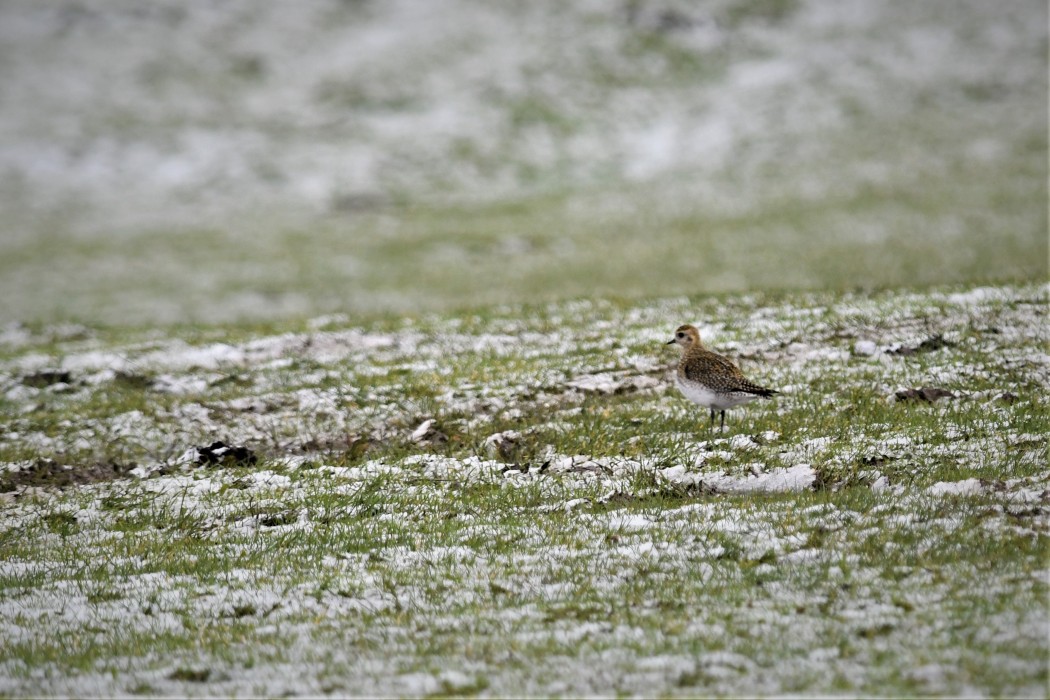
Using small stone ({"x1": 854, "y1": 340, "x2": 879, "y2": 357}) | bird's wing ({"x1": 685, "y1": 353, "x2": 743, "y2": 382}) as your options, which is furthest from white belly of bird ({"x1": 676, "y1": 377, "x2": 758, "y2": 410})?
small stone ({"x1": 854, "y1": 340, "x2": 879, "y2": 357})

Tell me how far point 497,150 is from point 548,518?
175 ft

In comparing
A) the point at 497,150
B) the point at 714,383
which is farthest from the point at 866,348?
the point at 497,150

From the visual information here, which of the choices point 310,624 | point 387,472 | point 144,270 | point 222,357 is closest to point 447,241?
point 144,270

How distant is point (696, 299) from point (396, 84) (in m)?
50.6

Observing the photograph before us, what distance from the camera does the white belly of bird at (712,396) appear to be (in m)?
14.0

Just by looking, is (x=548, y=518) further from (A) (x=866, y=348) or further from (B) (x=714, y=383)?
(A) (x=866, y=348)

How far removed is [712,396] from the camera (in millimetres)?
14055

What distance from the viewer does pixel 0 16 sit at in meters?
78.2

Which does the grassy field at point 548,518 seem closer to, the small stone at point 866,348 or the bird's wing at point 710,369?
the small stone at point 866,348

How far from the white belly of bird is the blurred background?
20649 mm

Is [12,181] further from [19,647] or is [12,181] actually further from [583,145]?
[19,647]

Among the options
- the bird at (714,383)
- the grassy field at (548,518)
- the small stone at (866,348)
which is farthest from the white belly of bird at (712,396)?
the small stone at (866,348)

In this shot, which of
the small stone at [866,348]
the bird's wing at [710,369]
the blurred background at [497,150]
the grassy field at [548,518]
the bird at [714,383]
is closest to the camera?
the grassy field at [548,518]

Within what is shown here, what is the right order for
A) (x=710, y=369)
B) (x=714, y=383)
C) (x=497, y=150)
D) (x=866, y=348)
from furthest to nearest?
(x=497, y=150) < (x=866, y=348) < (x=710, y=369) < (x=714, y=383)
